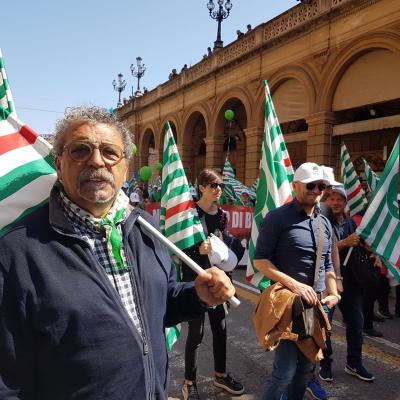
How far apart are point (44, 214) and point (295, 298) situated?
5.61ft

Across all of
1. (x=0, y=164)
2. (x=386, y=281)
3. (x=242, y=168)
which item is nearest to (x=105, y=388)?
(x=0, y=164)

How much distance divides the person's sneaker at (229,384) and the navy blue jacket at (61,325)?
208cm

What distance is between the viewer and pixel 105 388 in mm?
1332

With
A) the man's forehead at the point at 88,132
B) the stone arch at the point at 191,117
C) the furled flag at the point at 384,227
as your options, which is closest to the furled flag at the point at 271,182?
the furled flag at the point at 384,227

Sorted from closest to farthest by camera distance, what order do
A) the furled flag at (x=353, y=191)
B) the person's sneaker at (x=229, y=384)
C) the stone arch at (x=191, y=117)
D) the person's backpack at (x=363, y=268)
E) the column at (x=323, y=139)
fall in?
the person's sneaker at (x=229, y=384) → the person's backpack at (x=363, y=268) → the furled flag at (x=353, y=191) → the column at (x=323, y=139) → the stone arch at (x=191, y=117)

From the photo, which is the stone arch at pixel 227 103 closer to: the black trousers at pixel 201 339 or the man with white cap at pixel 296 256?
the black trousers at pixel 201 339

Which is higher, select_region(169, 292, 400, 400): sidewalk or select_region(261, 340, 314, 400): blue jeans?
select_region(261, 340, 314, 400): blue jeans

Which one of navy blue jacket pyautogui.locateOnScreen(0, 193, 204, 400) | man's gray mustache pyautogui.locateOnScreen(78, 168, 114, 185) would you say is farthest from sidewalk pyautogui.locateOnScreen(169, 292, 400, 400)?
man's gray mustache pyautogui.locateOnScreen(78, 168, 114, 185)

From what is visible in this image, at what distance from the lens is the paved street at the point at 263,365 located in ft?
11.0

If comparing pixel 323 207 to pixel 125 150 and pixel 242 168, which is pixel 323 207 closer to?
pixel 125 150

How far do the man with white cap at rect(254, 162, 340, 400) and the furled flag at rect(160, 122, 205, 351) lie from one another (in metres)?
0.80

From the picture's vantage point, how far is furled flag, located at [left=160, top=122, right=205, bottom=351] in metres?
3.40

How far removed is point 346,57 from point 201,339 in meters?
11.6

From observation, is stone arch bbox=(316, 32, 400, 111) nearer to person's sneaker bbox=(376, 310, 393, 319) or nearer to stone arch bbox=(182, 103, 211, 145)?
stone arch bbox=(182, 103, 211, 145)
